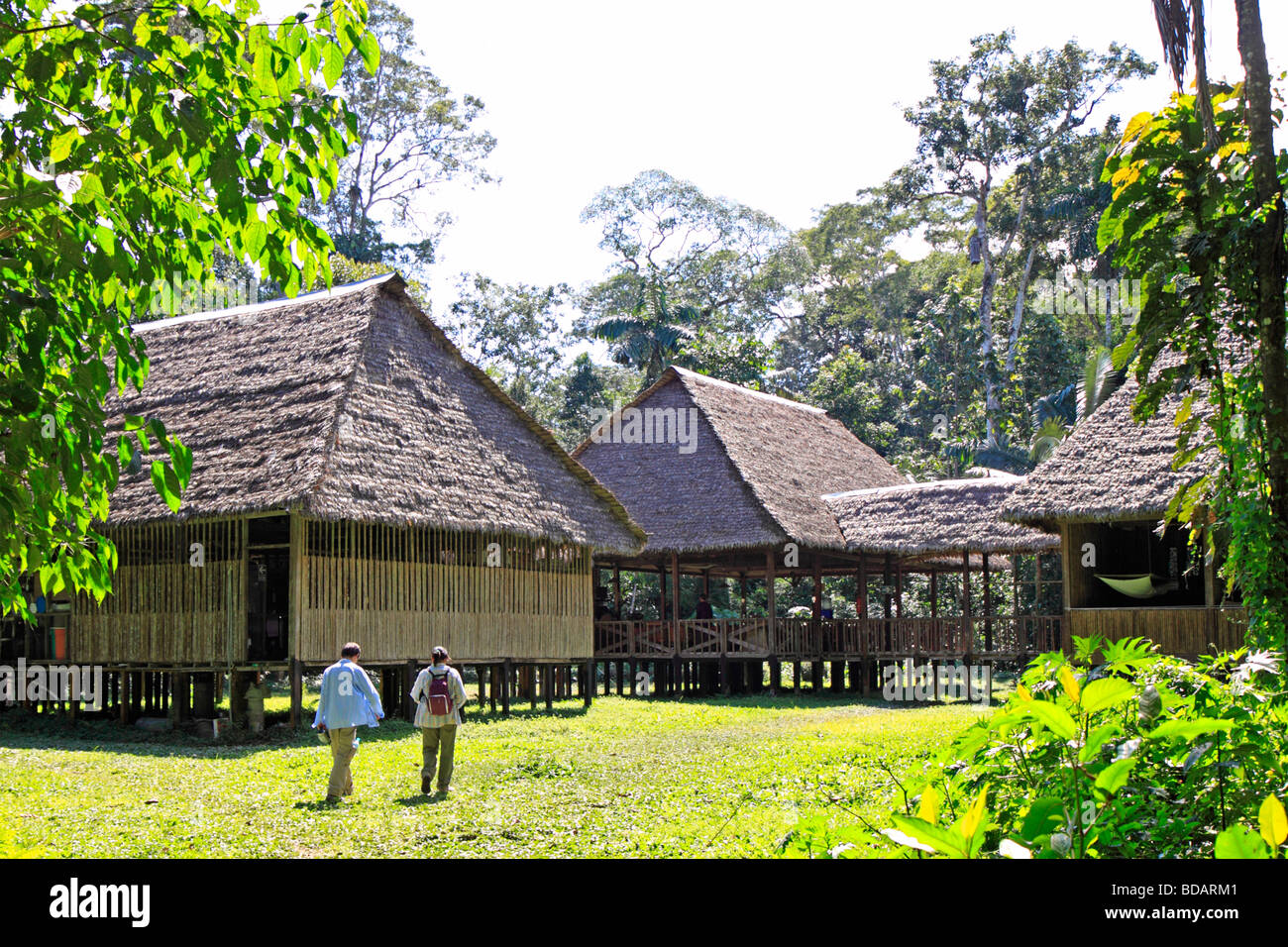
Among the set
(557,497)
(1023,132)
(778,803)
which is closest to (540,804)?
(778,803)

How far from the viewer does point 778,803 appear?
8.20 meters

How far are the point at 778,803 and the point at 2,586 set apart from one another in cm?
566

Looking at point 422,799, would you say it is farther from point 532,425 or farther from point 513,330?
point 513,330

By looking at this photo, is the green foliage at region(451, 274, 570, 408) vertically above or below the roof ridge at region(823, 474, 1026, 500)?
above

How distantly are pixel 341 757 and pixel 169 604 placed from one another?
634 cm

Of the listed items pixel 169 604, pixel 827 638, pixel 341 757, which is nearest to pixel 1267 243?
pixel 341 757

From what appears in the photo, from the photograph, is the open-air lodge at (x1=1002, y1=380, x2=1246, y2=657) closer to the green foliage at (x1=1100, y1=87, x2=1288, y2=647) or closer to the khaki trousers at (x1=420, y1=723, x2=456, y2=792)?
the green foliage at (x1=1100, y1=87, x2=1288, y2=647)

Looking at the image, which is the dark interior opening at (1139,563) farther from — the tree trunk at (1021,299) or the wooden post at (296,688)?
the tree trunk at (1021,299)

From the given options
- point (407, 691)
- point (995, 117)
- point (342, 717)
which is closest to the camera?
point (342, 717)

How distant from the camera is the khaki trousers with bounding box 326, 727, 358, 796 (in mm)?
Result: 8859

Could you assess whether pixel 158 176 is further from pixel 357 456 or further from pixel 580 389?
pixel 580 389

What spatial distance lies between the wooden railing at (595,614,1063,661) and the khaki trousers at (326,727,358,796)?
1185cm

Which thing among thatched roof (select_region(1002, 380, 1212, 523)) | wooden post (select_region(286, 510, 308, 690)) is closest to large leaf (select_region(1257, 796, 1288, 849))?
wooden post (select_region(286, 510, 308, 690))

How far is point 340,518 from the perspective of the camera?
1280cm
